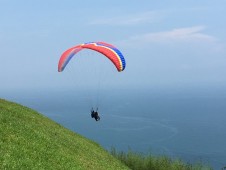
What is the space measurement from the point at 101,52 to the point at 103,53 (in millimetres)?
210

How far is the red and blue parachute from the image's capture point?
32656 millimetres

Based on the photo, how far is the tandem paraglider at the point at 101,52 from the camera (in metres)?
32.7

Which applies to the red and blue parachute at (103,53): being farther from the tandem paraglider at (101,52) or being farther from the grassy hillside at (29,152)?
the grassy hillside at (29,152)

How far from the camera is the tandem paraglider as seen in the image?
107 ft

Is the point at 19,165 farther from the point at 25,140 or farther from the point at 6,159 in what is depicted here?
the point at 25,140

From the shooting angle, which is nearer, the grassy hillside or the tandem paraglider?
the grassy hillside

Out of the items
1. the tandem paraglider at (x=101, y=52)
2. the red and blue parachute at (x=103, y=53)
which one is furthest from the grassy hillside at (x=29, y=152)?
the red and blue parachute at (x=103, y=53)

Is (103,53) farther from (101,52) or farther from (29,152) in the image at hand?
(29,152)

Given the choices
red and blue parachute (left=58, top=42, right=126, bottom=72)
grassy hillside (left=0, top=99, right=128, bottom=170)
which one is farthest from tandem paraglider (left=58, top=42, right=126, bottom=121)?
grassy hillside (left=0, top=99, right=128, bottom=170)

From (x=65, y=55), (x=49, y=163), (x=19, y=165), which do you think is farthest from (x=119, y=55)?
(x=19, y=165)

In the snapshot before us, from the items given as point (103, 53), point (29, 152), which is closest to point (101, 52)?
point (103, 53)

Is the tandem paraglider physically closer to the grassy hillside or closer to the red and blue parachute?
the red and blue parachute

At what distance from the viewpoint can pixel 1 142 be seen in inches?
734

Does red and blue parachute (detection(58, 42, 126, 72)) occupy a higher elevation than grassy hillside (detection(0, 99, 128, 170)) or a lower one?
higher
